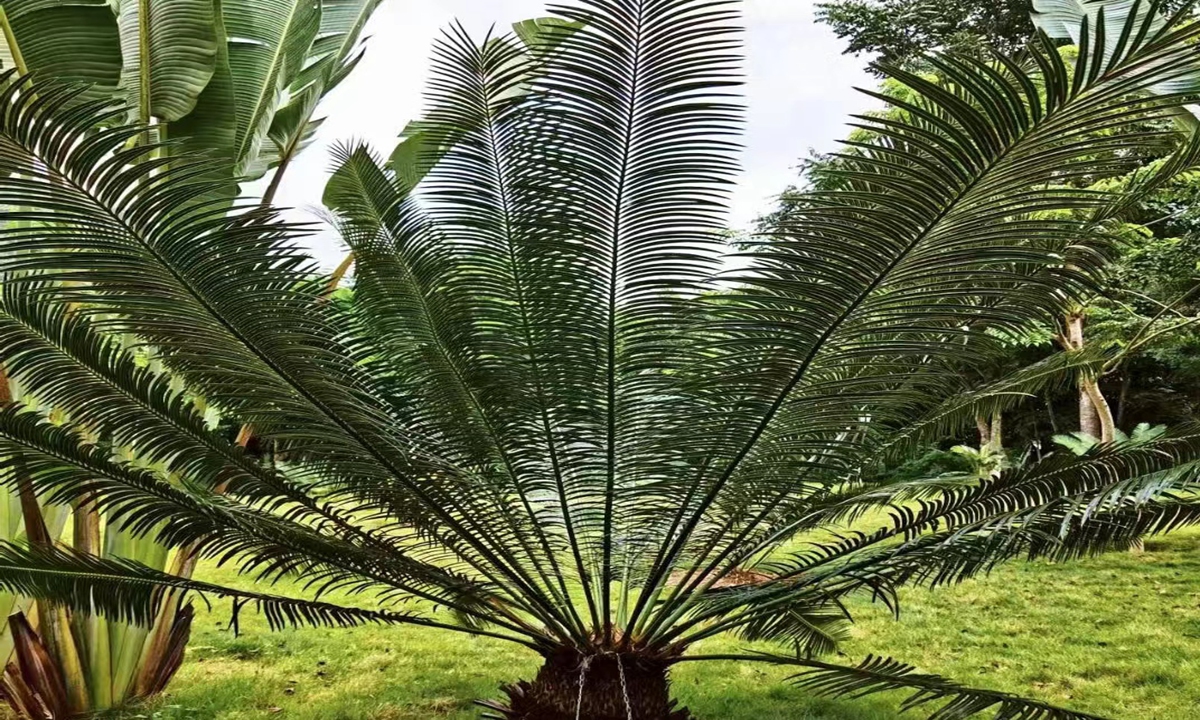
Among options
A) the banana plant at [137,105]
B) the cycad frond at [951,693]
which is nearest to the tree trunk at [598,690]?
the cycad frond at [951,693]

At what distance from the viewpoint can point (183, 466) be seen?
3430 millimetres

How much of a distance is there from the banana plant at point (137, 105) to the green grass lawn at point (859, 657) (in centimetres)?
36

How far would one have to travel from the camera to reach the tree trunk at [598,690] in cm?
336

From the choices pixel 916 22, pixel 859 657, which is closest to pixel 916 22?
pixel 916 22

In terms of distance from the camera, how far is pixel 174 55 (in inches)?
150

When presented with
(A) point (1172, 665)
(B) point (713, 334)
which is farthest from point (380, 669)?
(A) point (1172, 665)

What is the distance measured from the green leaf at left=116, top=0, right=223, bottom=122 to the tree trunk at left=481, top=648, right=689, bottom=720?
3029mm

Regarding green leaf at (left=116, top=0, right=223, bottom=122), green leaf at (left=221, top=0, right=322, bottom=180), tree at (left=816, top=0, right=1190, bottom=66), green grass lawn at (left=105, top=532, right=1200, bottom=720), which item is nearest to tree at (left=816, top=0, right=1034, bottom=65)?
tree at (left=816, top=0, right=1190, bottom=66)

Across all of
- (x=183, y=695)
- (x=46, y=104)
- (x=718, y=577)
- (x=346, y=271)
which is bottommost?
(x=183, y=695)

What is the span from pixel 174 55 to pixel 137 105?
392 millimetres

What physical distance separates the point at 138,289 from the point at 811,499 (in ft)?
8.92

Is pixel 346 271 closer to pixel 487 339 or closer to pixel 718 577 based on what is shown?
pixel 487 339

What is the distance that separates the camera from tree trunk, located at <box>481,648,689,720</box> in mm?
3355

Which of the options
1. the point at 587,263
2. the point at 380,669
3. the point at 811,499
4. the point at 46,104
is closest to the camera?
the point at 46,104
